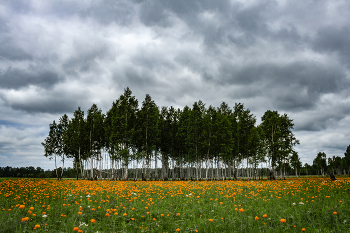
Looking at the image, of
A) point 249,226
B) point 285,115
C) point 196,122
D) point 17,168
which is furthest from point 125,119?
point 17,168

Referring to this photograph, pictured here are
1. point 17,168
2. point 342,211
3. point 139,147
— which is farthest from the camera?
point 17,168

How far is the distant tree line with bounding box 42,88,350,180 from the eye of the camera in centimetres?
3416

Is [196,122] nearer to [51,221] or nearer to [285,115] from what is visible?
[285,115]

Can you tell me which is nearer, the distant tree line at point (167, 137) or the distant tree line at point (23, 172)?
the distant tree line at point (167, 137)

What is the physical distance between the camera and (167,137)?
41.7 metres

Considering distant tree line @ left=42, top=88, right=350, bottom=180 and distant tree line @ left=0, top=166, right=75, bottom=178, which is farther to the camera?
distant tree line @ left=0, top=166, right=75, bottom=178

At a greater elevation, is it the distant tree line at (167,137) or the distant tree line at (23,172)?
the distant tree line at (167,137)

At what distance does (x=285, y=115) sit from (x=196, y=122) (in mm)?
23111

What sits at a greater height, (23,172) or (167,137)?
(167,137)

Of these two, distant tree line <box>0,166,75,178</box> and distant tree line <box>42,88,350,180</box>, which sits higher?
distant tree line <box>42,88,350,180</box>

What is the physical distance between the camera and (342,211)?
7.20m

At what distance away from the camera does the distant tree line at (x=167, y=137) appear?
112 feet

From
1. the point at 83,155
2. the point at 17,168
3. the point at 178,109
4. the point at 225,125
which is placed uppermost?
the point at 178,109

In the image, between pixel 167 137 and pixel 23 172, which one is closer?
pixel 167 137
